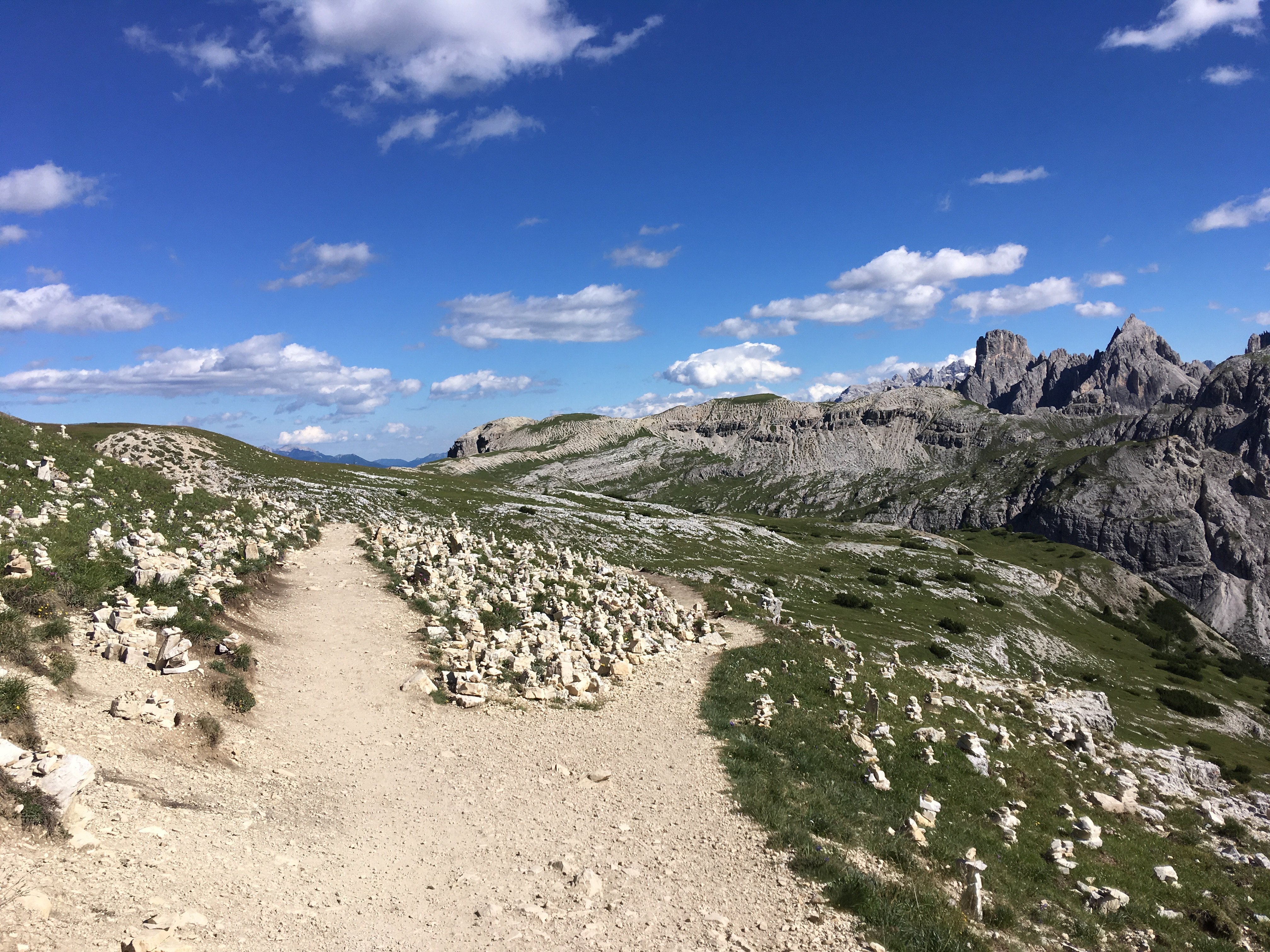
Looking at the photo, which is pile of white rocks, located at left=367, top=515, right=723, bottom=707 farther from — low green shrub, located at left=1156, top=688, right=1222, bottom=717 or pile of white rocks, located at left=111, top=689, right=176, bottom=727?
low green shrub, located at left=1156, top=688, right=1222, bottom=717

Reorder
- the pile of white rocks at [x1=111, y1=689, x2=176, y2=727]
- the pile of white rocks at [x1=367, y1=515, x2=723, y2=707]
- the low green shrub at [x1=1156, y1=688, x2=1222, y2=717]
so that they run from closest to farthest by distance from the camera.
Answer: the pile of white rocks at [x1=111, y1=689, x2=176, y2=727], the pile of white rocks at [x1=367, y1=515, x2=723, y2=707], the low green shrub at [x1=1156, y1=688, x2=1222, y2=717]

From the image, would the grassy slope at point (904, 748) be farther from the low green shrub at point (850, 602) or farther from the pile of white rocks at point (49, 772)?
the pile of white rocks at point (49, 772)

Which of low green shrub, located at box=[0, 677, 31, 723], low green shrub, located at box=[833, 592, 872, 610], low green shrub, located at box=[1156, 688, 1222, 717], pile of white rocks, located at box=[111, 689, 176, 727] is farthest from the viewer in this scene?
low green shrub, located at box=[1156, 688, 1222, 717]

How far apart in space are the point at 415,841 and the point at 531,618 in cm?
1596

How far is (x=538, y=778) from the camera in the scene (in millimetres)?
17656

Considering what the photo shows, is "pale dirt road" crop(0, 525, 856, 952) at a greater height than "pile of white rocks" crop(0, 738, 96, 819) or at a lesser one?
lesser

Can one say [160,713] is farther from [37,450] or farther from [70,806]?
[37,450]

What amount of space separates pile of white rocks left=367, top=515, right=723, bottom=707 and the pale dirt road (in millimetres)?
2119

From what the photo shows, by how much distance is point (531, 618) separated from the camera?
30.1 metres

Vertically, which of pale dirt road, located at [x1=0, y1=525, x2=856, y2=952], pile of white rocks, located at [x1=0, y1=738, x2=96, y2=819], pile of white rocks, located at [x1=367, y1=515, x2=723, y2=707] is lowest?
pale dirt road, located at [x1=0, y1=525, x2=856, y2=952]

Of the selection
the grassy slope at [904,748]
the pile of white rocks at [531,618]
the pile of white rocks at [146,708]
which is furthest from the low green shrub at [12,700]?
the grassy slope at [904,748]

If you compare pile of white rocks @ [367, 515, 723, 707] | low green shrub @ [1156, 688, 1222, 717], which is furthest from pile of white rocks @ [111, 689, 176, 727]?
low green shrub @ [1156, 688, 1222, 717]

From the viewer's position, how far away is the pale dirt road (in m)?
10.3

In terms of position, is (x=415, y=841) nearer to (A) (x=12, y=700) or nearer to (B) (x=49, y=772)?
(B) (x=49, y=772)
